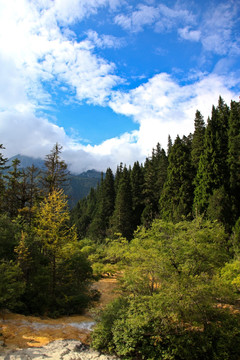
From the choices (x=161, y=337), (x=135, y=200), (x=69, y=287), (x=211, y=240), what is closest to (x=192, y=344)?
(x=161, y=337)

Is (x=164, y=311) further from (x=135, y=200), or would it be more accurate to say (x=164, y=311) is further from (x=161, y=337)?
(x=135, y=200)

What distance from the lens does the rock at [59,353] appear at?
6.09 m

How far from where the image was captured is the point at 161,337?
23.3ft

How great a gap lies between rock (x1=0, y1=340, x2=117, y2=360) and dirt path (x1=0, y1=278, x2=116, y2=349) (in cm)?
41

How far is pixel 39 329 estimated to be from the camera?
8242 millimetres

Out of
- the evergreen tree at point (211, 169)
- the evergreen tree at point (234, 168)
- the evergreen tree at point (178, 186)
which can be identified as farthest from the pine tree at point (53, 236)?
the evergreen tree at point (234, 168)

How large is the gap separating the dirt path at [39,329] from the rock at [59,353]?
0.41 m

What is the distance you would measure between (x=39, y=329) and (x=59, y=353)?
2.18 metres

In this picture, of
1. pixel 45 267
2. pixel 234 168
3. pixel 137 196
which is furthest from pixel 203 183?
pixel 45 267

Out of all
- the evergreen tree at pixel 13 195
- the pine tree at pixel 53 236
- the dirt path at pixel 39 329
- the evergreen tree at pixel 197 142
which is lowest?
the dirt path at pixel 39 329

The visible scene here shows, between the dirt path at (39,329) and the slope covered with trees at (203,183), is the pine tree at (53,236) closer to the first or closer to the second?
the dirt path at (39,329)

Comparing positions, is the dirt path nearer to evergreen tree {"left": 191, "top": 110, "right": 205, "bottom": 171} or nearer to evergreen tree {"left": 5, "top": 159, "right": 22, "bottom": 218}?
evergreen tree {"left": 5, "top": 159, "right": 22, "bottom": 218}

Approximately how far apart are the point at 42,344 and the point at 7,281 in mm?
3119

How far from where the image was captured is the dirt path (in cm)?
719
